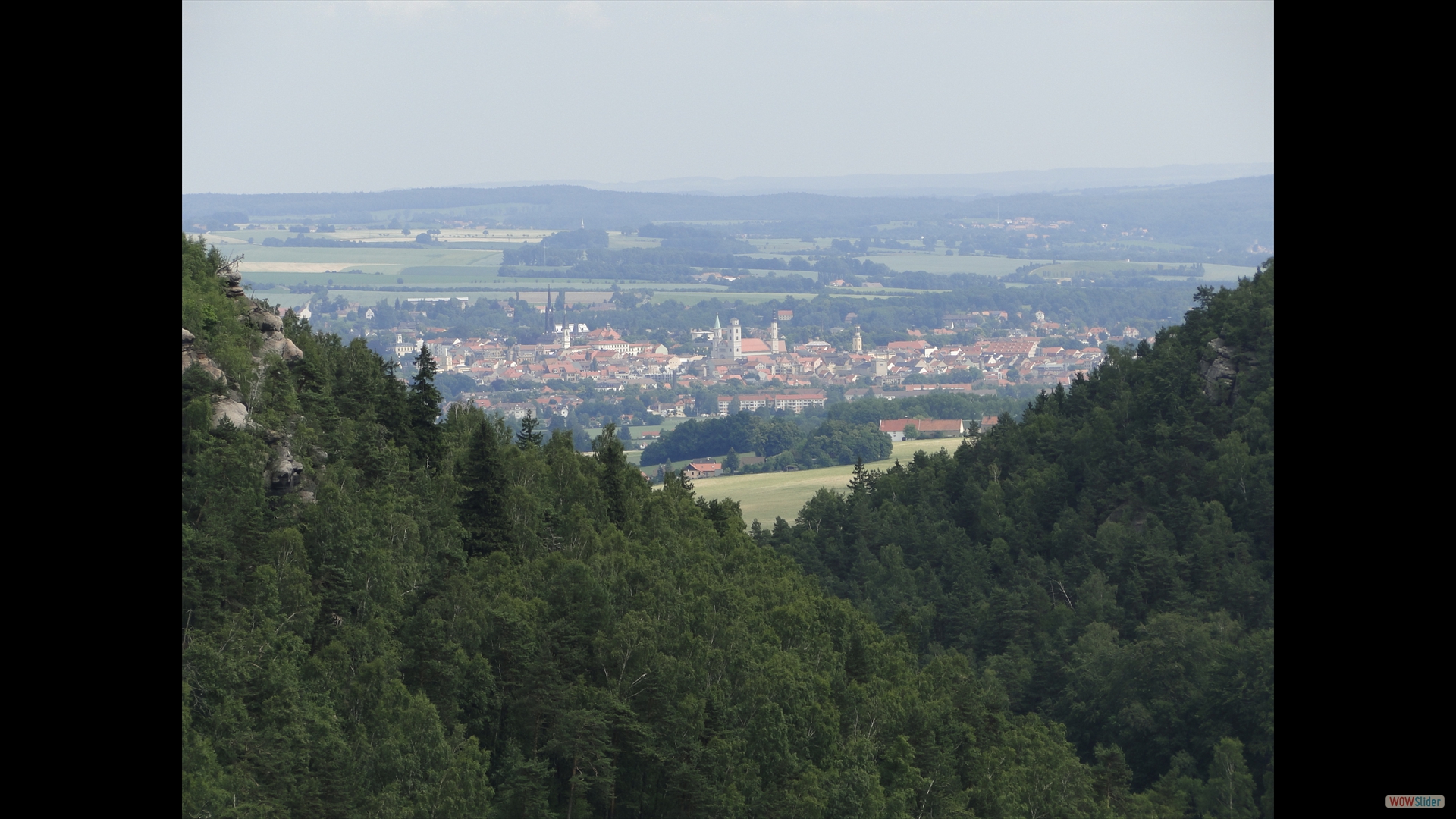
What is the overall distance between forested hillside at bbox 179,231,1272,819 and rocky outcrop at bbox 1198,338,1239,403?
611 inches

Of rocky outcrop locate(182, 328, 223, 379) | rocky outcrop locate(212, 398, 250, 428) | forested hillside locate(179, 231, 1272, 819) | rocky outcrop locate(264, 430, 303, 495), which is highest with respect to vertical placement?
rocky outcrop locate(182, 328, 223, 379)

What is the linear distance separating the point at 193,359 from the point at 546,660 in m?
8.44

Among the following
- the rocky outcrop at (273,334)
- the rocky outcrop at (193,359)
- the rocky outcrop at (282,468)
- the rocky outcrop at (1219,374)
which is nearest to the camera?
the rocky outcrop at (193,359)

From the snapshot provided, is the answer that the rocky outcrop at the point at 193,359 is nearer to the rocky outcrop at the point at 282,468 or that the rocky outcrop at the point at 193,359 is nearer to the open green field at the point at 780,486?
the rocky outcrop at the point at 282,468

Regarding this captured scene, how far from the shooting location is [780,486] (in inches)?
3878

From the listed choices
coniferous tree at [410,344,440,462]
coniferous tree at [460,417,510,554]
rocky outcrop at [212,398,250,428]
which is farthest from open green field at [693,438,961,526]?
rocky outcrop at [212,398,250,428]

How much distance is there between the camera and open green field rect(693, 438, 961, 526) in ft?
282

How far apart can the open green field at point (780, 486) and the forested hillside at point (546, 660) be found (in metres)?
32.0

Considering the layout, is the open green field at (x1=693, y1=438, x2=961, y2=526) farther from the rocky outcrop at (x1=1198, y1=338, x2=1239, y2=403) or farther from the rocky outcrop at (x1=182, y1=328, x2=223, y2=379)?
the rocky outcrop at (x1=182, y1=328, x2=223, y2=379)

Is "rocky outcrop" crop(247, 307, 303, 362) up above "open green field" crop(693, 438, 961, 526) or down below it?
above

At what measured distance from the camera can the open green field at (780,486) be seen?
85.9m

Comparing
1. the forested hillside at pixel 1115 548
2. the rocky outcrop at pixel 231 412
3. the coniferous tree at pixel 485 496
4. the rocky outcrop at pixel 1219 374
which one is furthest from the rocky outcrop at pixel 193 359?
the rocky outcrop at pixel 1219 374
